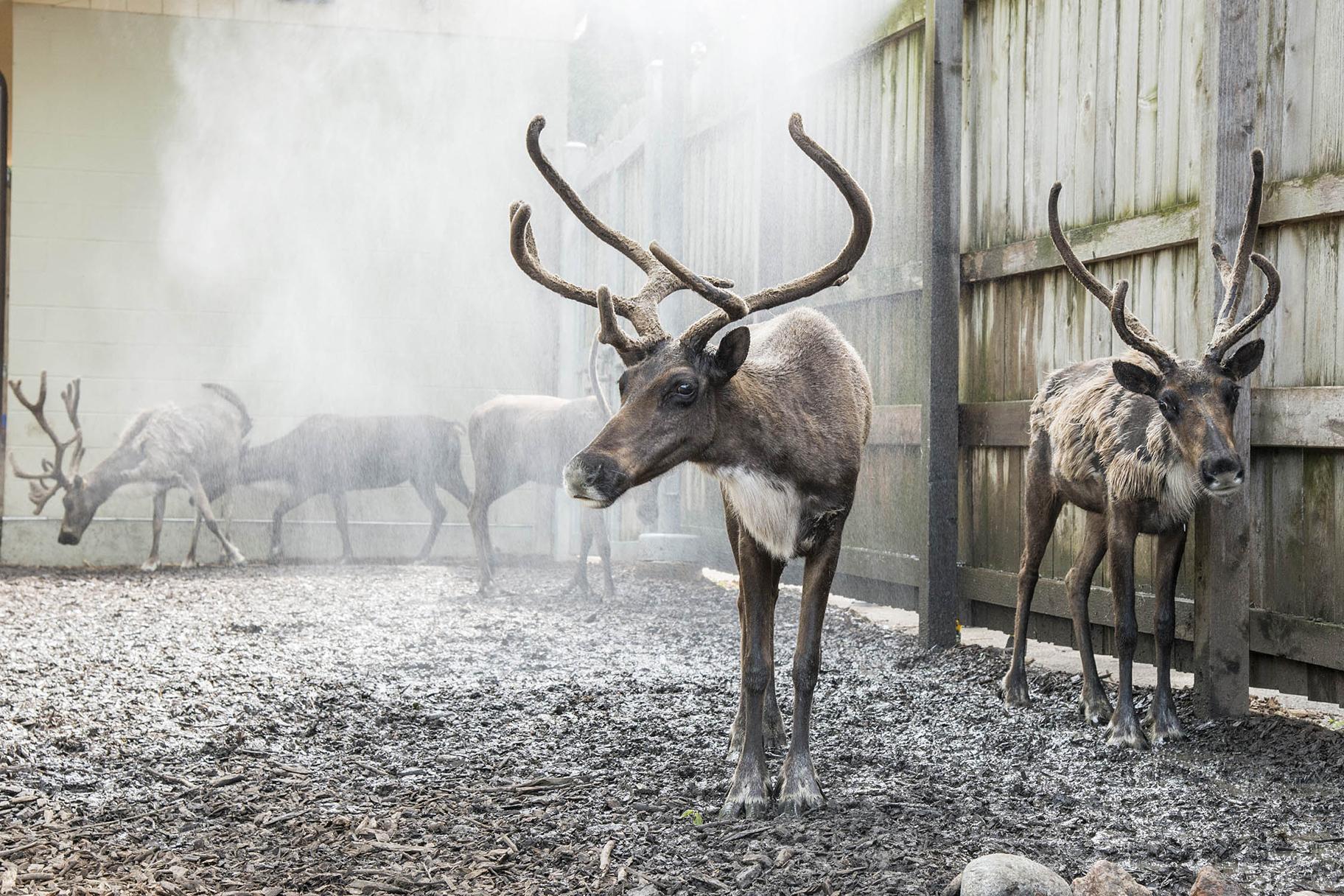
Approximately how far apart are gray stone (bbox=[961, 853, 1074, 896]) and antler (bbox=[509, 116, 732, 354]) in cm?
187

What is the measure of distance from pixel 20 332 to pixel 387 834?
9317 mm

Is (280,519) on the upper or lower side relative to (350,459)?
lower

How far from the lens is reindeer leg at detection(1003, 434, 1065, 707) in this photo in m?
5.18

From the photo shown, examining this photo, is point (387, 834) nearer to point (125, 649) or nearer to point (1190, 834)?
point (1190, 834)

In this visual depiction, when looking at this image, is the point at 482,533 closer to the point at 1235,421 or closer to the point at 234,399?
the point at 234,399

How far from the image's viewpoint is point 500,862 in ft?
10.9

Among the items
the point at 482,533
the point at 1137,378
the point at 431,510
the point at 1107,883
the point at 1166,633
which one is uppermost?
the point at 1137,378

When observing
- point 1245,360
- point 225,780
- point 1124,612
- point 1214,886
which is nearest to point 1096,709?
point 1124,612

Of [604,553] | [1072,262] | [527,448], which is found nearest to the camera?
[1072,262]

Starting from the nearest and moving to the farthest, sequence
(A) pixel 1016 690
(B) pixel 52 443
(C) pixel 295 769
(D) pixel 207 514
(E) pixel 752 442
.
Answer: (E) pixel 752 442, (C) pixel 295 769, (A) pixel 1016 690, (D) pixel 207 514, (B) pixel 52 443

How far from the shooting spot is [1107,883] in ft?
9.45

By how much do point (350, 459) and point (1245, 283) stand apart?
27.7ft

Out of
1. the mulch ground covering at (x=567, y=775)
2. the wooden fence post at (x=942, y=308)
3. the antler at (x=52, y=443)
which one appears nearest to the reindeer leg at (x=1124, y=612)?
the mulch ground covering at (x=567, y=775)

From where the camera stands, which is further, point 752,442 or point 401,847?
point 752,442
